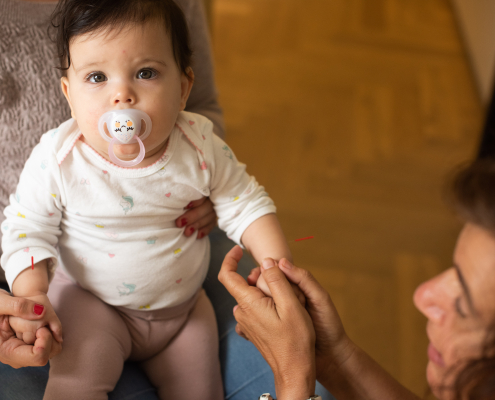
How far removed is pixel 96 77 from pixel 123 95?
62 millimetres

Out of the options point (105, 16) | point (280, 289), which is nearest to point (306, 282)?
point (280, 289)

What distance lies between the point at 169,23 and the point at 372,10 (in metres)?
2.75

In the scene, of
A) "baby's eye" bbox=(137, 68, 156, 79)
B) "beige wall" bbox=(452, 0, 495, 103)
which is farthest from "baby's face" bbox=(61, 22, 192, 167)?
"beige wall" bbox=(452, 0, 495, 103)

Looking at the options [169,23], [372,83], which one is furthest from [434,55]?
[169,23]

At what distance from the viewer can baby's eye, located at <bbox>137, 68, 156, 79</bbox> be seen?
A: 0.81 meters

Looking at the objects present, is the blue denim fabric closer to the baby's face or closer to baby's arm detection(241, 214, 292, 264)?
baby's arm detection(241, 214, 292, 264)

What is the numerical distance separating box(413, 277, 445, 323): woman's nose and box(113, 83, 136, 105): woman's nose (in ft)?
1.77

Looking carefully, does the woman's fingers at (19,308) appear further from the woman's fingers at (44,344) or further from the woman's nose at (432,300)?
the woman's nose at (432,300)

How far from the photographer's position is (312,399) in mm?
791

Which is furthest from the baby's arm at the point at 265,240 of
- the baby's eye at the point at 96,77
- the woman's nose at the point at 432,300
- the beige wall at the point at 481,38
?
the beige wall at the point at 481,38

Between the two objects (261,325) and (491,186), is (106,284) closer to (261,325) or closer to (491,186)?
(261,325)

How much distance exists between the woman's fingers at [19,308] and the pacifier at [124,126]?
0.90ft

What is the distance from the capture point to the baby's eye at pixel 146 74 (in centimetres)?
81

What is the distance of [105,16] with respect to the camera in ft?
2.54
